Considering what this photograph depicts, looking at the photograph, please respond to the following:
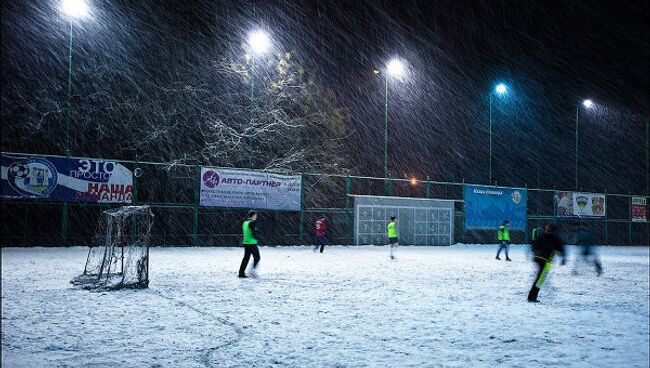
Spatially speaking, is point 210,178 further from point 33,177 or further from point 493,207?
point 493,207

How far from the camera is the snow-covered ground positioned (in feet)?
19.1

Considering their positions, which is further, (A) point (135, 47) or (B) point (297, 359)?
(A) point (135, 47)

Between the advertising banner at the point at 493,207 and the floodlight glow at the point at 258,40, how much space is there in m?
15.9

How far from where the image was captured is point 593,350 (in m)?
6.23

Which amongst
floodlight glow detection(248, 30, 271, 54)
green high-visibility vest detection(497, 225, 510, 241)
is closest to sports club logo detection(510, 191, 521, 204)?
green high-visibility vest detection(497, 225, 510, 241)

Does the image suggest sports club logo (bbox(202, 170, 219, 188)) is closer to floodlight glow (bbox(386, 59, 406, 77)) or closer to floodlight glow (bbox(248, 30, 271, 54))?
floodlight glow (bbox(248, 30, 271, 54))

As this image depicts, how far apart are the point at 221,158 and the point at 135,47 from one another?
690 centimetres

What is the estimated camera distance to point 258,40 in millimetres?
26266

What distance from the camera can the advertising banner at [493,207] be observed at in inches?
1344

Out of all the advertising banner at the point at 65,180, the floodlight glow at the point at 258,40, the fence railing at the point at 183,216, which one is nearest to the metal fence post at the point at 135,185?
the fence railing at the point at 183,216

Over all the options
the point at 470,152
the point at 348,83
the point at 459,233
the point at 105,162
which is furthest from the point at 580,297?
the point at 470,152

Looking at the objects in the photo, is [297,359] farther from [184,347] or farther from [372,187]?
[372,187]

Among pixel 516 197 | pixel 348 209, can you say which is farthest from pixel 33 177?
pixel 516 197

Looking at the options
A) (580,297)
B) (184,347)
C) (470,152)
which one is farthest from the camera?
(470,152)
